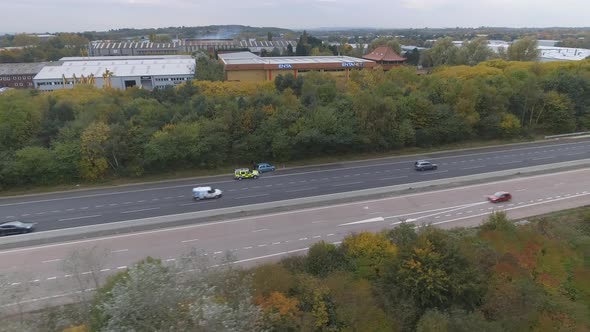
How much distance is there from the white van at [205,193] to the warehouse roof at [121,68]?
46730mm

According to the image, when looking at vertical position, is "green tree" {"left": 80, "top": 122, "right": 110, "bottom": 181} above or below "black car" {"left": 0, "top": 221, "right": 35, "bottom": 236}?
above

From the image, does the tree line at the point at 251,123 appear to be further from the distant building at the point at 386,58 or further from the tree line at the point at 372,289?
the distant building at the point at 386,58

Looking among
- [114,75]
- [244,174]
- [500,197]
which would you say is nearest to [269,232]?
[244,174]

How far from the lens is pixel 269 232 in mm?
22609

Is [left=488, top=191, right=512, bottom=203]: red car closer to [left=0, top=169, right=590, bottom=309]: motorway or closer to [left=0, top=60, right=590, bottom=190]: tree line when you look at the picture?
[left=0, top=169, right=590, bottom=309]: motorway

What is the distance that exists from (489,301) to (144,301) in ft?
44.8

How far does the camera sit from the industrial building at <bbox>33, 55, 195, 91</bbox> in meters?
64.9

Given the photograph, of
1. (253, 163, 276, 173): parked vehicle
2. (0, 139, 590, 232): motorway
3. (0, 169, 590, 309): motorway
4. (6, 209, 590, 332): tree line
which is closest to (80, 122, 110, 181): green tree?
(0, 139, 590, 232): motorway

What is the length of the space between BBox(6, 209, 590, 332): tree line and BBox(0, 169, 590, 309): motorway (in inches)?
71.1

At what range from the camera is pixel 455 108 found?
40031mm

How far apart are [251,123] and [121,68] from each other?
49999 millimetres

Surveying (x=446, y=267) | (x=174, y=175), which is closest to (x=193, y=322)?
(x=446, y=267)

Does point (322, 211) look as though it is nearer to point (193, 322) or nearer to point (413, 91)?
point (193, 322)

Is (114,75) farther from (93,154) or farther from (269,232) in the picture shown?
(269,232)
